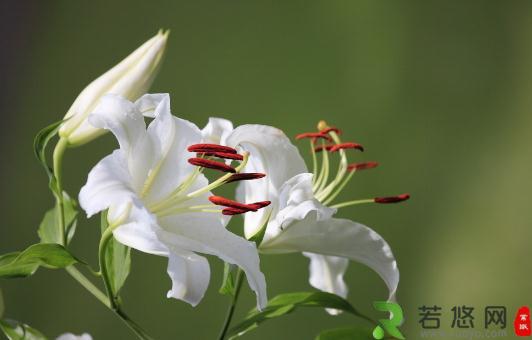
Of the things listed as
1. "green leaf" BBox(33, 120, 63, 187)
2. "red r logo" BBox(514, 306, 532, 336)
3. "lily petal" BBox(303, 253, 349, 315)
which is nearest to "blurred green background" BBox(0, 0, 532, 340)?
"red r logo" BBox(514, 306, 532, 336)

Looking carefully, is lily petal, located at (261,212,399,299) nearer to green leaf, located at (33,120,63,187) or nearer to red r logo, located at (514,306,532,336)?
green leaf, located at (33,120,63,187)

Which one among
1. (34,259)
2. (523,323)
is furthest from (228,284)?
(523,323)

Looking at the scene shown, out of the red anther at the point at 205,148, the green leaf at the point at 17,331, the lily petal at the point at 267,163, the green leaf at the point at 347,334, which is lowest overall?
the green leaf at the point at 347,334

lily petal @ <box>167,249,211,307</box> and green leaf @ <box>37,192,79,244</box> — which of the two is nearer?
lily petal @ <box>167,249,211,307</box>

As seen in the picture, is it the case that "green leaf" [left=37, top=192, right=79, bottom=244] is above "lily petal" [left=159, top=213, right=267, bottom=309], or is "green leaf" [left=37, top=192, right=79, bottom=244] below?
below

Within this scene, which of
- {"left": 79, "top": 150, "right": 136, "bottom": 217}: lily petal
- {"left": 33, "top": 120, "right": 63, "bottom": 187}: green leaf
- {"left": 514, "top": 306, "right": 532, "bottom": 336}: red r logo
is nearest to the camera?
{"left": 79, "top": 150, "right": 136, "bottom": 217}: lily petal

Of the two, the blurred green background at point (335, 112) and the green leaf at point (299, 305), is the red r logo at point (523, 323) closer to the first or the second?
the blurred green background at point (335, 112)

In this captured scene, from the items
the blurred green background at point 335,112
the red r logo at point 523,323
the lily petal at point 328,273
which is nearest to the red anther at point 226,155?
the lily petal at point 328,273
